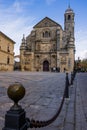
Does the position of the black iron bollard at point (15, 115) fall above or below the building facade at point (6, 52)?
below

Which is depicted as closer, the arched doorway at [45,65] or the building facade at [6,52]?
the building facade at [6,52]

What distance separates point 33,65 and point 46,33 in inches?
381

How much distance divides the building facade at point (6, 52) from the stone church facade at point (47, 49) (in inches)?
221

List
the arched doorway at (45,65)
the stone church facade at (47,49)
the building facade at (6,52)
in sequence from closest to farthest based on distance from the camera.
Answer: the building facade at (6,52) → the stone church facade at (47,49) → the arched doorway at (45,65)

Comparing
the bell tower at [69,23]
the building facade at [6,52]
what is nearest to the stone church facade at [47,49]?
the bell tower at [69,23]

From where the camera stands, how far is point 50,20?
64.5m

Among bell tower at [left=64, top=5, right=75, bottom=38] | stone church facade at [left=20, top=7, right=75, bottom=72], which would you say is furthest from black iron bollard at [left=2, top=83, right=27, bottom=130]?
bell tower at [left=64, top=5, right=75, bottom=38]

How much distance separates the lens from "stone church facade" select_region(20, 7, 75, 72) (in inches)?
2371

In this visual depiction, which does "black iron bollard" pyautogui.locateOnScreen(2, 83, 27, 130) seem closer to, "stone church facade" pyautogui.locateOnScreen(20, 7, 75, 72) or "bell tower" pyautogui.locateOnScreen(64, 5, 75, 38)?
"stone church facade" pyautogui.locateOnScreen(20, 7, 75, 72)

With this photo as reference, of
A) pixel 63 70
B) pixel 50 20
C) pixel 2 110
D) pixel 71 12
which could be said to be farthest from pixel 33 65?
pixel 2 110

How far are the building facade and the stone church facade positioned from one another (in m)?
5.62

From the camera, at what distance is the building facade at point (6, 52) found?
48500 millimetres

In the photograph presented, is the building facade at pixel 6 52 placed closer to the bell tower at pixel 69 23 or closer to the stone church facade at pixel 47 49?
the stone church facade at pixel 47 49

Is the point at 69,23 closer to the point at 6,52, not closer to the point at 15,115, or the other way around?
the point at 6,52
